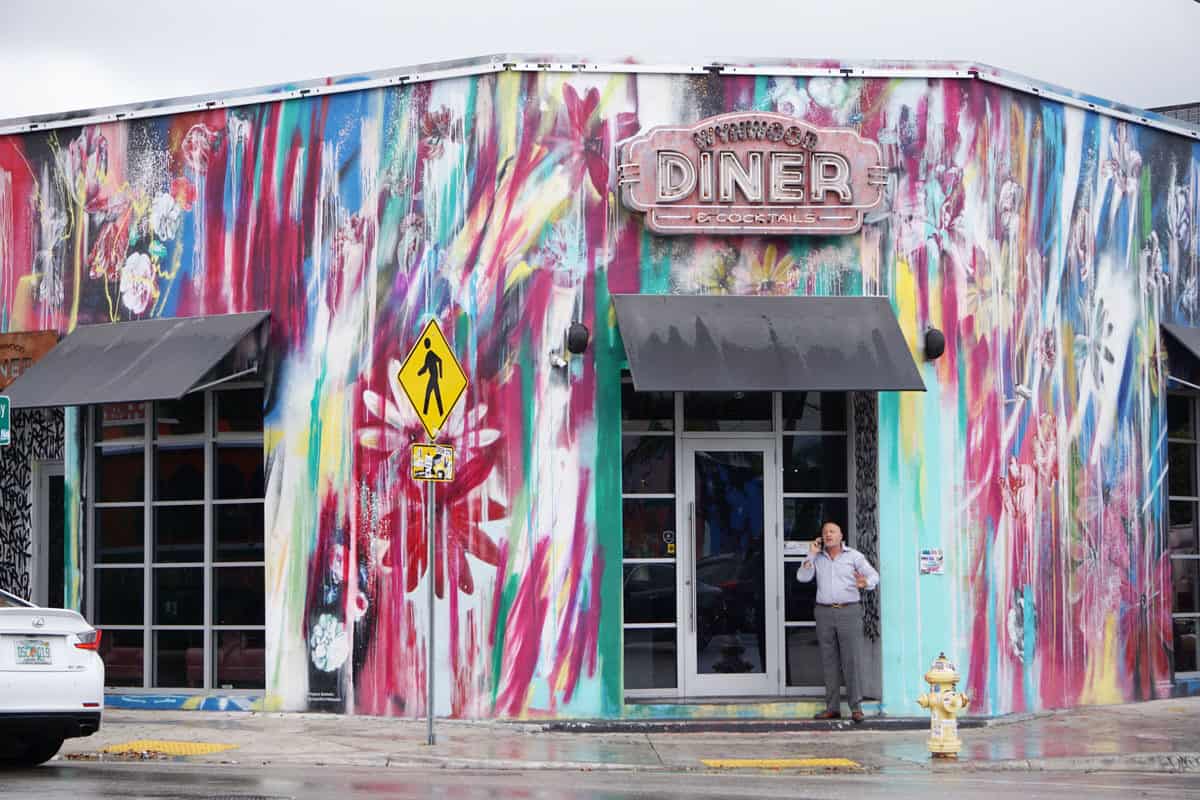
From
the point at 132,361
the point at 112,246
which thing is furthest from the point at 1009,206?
the point at 112,246

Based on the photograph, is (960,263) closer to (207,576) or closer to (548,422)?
(548,422)

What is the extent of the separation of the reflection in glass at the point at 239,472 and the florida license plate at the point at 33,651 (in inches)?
191

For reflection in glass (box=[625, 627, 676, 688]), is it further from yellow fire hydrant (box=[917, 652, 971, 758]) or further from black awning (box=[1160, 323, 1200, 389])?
black awning (box=[1160, 323, 1200, 389])

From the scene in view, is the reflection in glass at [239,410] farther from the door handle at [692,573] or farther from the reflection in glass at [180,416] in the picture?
the door handle at [692,573]

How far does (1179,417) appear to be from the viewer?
18.6 metres

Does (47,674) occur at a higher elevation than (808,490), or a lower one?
lower

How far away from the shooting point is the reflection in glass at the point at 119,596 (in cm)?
1714

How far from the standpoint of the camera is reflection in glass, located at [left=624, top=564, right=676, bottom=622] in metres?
16.1

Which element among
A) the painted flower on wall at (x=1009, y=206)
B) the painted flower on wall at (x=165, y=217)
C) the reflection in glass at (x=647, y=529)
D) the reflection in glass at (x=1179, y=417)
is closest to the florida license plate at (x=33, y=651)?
the reflection in glass at (x=647, y=529)

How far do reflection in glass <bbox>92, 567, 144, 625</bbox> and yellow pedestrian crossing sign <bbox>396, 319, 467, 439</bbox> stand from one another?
486 cm

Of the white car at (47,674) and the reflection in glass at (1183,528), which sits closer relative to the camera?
the white car at (47,674)

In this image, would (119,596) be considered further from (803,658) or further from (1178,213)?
(1178,213)

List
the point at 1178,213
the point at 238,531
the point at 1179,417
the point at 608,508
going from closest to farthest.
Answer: the point at 608,508, the point at 238,531, the point at 1178,213, the point at 1179,417

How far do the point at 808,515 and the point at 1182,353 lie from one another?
15.3ft
